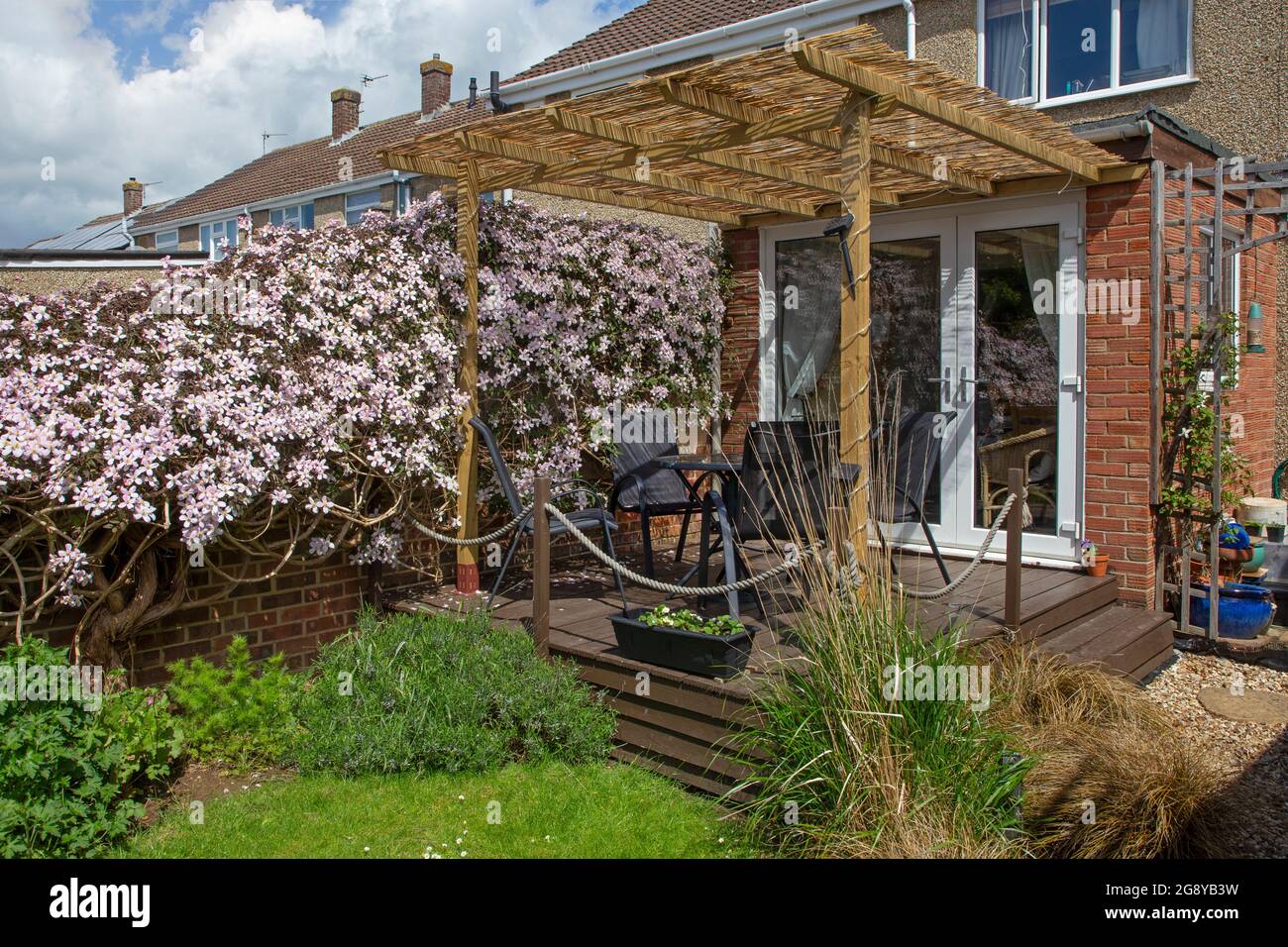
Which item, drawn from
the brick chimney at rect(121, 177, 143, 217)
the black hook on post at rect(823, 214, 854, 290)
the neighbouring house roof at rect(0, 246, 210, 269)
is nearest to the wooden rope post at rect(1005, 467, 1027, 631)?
the black hook on post at rect(823, 214, 854, 290)

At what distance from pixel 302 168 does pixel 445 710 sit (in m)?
22.3

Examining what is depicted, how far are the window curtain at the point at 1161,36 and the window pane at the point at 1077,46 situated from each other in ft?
0.99

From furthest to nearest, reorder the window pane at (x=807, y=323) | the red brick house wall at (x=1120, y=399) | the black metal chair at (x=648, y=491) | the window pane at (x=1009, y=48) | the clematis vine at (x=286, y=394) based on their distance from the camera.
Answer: the window pane at (x=1009, y=48), the window pane at (x=807, y=323), the red brick house wall at (x=1120, y=399), the black metal chair at (x=648, y=491), the clematis vine at (x=286, y=394)

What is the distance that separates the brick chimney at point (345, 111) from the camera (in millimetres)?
24016

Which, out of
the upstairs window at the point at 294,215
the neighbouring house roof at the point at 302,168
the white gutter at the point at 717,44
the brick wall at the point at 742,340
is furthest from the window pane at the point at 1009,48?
the upstairs window at the point at 294,215

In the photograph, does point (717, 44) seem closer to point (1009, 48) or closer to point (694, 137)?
point (1009, 48)

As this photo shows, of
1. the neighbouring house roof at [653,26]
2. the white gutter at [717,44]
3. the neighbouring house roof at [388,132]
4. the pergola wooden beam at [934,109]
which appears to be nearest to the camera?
the pergola wooden beam at [934,109]

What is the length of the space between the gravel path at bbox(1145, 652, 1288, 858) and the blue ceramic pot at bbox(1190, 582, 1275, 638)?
0.89 feet

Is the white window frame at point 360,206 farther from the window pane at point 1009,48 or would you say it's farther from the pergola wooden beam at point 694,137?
the pergola wooden beam at point 694,137

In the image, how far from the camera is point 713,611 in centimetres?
510

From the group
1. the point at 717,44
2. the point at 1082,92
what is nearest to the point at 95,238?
the point at 717,44

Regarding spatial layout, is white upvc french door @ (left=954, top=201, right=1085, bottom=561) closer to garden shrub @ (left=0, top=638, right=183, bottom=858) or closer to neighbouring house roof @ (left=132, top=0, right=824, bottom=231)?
neighbouring house roof @ (left=132, top=0, right=824, bottom=231)
